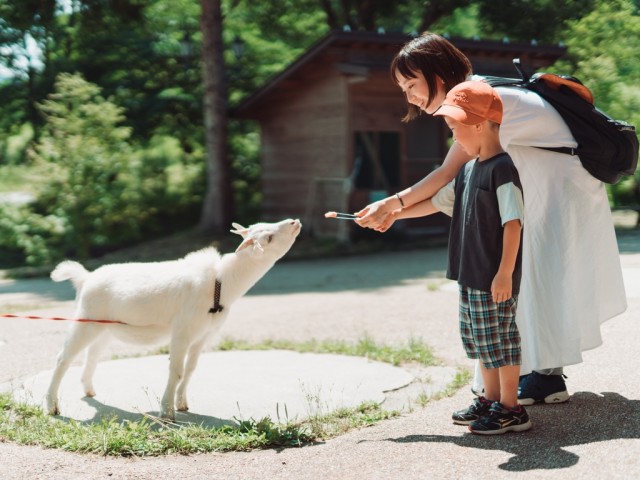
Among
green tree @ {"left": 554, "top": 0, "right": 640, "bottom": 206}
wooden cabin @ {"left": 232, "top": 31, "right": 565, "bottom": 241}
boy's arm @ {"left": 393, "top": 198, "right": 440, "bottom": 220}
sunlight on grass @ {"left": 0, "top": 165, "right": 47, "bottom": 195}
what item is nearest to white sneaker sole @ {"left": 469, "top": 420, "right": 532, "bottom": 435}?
boy's arm @ {"left": 393, "top": 198, "right": 440, "bottom": 220}

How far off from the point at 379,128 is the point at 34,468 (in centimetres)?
1467

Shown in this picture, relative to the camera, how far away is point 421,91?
4.40m

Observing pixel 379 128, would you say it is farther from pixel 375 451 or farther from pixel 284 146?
pixel 375 451

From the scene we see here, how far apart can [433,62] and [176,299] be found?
2069mm

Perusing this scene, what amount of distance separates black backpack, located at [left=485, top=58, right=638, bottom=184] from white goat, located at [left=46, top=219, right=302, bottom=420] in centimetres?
160

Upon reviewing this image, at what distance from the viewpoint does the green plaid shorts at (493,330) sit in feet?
13.3

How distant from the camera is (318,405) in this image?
15.5 feet

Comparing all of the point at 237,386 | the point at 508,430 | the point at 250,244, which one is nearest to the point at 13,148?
the point at 237,386

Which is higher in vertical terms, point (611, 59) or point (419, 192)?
point (611, 59)

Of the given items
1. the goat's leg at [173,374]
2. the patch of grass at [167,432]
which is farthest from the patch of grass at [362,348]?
the goat's leg at [173,374]

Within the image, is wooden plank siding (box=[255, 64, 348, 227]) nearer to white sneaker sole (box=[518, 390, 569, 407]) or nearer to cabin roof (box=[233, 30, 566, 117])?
cabin roof (box=[233, 30, 566, 117])

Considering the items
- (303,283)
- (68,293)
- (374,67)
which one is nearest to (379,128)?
(374,67)

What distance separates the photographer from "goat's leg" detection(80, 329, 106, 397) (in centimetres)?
527

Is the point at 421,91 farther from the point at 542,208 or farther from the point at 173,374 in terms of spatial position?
the point at 173,374
